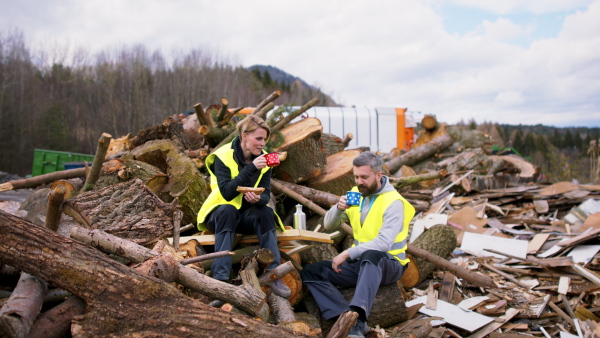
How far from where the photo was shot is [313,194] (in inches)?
219

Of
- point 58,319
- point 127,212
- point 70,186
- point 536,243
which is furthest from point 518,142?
point 58,319

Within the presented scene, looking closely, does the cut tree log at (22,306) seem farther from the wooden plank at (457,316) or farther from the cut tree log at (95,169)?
the wooden plank at (457,316)

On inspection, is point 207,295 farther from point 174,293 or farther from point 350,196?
point 350,196

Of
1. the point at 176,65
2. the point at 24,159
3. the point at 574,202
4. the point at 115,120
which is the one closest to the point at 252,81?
the point at 176,65

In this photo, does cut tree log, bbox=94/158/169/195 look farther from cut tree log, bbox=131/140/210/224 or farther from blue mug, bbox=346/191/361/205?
blue mug, bbox=346/191/361/205

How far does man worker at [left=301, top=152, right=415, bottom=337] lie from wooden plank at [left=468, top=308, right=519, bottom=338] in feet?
3.24

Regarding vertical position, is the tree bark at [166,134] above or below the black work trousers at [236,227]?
above

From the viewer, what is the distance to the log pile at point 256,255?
2531 millimetres

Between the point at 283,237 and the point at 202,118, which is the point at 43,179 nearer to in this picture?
the point at 202,118

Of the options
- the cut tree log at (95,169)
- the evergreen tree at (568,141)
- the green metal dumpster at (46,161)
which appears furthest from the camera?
the evergreen tree at (568,141)

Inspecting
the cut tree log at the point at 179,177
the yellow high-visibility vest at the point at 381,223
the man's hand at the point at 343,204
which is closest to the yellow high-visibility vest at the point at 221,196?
the cut tree log at the point at 179,177

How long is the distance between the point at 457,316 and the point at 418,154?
22.3 feet

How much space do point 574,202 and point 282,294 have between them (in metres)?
6.19

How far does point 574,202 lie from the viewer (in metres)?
7.61
